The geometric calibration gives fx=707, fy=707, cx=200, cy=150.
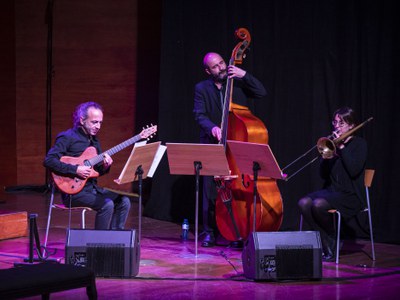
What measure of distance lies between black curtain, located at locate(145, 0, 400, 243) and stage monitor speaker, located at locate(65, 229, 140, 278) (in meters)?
2.51

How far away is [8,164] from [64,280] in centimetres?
670

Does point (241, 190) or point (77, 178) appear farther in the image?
point (241, 190)

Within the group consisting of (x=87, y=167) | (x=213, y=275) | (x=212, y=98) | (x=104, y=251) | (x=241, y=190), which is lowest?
(x=213, y=275)

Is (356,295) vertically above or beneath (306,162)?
beneath

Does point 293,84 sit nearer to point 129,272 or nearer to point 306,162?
point 306,162

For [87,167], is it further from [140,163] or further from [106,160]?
[140,163]

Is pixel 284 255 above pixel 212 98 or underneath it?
underneath

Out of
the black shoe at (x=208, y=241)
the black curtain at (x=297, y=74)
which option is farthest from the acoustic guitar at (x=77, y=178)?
the black curtain at (x=297, y=74)

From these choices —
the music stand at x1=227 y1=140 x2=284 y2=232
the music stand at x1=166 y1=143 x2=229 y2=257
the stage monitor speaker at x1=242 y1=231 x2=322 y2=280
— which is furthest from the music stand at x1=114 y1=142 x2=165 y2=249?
the stage monitor speaker at x1=242 y1=231 x2=322 y2=280

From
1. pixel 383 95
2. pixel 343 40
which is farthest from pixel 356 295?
pixel 343 40

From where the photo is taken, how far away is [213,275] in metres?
5.46

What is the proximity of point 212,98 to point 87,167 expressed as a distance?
1470 millimetres

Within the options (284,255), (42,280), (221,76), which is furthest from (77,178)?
(42,280)

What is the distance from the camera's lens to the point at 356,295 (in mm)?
4910
